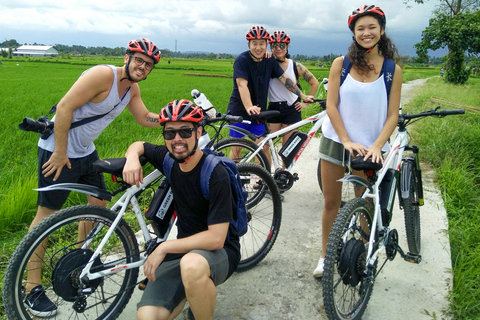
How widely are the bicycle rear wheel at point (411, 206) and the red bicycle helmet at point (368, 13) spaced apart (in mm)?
1170

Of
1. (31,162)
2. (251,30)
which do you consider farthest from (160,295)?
(31,162)

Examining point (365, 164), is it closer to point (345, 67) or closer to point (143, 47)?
point (345, 67)

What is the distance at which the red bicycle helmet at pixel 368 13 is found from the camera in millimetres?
2661

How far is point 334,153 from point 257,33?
79.1 inches

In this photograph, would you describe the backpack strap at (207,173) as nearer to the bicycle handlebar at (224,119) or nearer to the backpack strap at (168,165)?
the backpack strap at (168,165)

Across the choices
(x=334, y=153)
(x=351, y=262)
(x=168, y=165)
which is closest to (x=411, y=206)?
(x=334, y=153)

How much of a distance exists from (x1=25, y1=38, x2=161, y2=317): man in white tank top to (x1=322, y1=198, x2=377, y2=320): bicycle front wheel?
5.25 feet

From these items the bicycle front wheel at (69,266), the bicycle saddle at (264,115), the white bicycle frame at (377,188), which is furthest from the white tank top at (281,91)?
the bicycle front wheel at (69,266)

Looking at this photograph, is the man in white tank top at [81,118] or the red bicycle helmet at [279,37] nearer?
the man in white tank top at [81,118]

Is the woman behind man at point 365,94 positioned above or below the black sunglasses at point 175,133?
above

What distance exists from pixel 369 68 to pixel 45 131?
231cm

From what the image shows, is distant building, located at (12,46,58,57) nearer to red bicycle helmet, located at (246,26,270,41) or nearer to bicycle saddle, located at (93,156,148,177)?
red bicycle helmet, located at (246,26,270,41)

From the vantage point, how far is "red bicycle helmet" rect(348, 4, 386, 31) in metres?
2.66

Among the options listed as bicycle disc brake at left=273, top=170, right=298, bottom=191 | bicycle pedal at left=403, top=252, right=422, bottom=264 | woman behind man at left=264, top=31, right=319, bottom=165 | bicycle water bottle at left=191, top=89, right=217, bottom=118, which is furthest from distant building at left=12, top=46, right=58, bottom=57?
bicycle pedal at left=403, top=252, right=422, bottom=264
